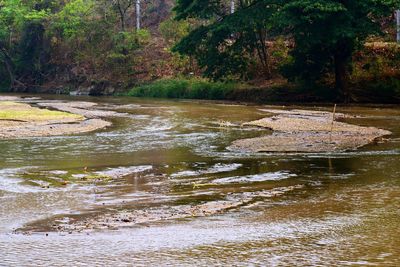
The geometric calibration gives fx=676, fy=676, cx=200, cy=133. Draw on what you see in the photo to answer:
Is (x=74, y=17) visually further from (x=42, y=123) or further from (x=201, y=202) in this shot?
(x=201, y=202)

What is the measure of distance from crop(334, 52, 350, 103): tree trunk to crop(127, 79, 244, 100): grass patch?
899cm

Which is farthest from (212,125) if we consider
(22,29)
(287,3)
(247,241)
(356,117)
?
(22,29)

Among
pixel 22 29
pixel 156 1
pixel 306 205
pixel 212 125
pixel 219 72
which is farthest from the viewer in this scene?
pixel 156 1

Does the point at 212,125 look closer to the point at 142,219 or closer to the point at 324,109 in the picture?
the point at 324,109

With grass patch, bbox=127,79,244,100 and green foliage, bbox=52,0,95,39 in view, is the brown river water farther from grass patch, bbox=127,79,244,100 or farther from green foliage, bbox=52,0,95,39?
green foliage, bbox=52,0,95,39

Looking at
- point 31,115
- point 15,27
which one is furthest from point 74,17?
point 31,115

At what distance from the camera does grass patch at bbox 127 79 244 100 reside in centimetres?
4878

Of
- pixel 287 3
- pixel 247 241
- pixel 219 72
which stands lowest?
pixel 247 241

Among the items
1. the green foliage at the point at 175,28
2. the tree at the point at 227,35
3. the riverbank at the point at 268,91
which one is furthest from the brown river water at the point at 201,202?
the green foliage at the point at 175,28

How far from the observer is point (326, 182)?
584 inches

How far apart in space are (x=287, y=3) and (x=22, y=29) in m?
36.2

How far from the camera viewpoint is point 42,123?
94.1 feet

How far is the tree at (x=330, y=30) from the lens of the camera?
36.5m

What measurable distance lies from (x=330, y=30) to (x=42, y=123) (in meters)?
17.5
